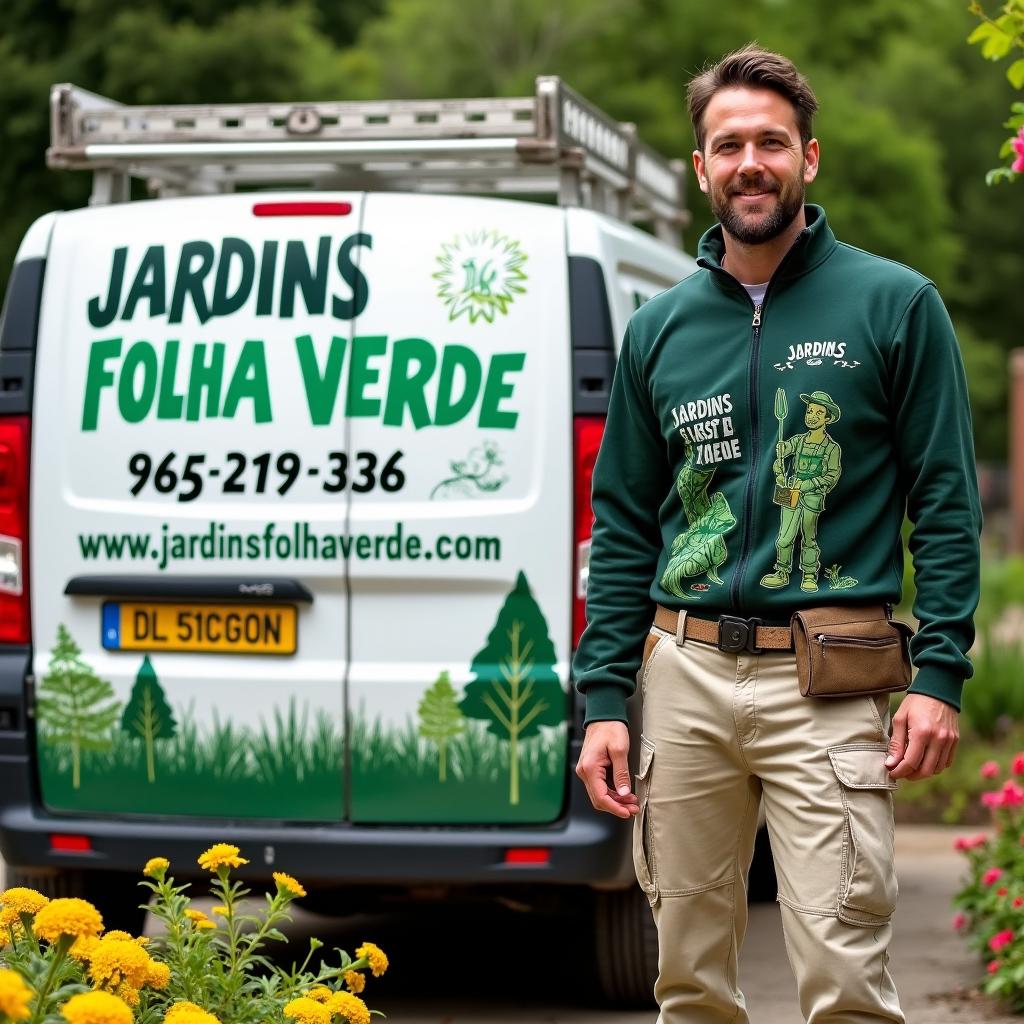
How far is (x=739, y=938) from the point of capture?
3.71m

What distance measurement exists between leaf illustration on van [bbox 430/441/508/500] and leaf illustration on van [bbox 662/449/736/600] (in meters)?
1.68

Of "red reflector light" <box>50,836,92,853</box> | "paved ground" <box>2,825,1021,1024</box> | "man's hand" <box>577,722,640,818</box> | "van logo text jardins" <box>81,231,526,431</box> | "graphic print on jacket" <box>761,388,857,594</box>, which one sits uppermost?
"van logo text jardins" <box>81,231,526,431</box>

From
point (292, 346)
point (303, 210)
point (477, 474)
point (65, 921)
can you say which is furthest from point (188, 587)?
point (65, 921)

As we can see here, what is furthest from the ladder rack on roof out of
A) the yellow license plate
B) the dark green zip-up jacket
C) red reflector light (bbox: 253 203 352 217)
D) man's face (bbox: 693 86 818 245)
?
the dark green zip-up jacket

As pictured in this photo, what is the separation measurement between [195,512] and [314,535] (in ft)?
1.12

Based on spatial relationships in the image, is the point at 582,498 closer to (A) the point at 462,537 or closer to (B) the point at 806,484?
(A) the point at 462,537

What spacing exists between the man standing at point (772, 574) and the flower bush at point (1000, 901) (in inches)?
83.6

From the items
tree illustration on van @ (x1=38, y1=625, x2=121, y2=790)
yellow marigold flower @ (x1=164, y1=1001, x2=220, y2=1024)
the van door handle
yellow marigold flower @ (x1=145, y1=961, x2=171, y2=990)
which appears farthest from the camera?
tree illustration on van @ (x1=38, y1=625, x2=121, y2=790)

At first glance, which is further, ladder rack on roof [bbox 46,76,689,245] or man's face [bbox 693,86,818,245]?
ladder rack on roof [bbox 46,76,689,245]

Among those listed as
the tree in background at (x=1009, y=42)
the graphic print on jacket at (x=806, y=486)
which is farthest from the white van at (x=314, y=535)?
the graphic print on jacket at (x=806, y=486)

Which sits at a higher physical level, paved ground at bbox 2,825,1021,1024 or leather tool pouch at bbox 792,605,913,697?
leather tool pouch at bbox 792,605,913,697

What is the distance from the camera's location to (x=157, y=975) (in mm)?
3316

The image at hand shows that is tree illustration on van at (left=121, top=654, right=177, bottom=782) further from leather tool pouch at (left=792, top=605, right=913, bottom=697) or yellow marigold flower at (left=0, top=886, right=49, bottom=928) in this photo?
leather tool pouch at (left=792, top=605, right=913, bottom=697)

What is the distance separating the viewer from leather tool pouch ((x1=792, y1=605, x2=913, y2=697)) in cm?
343
